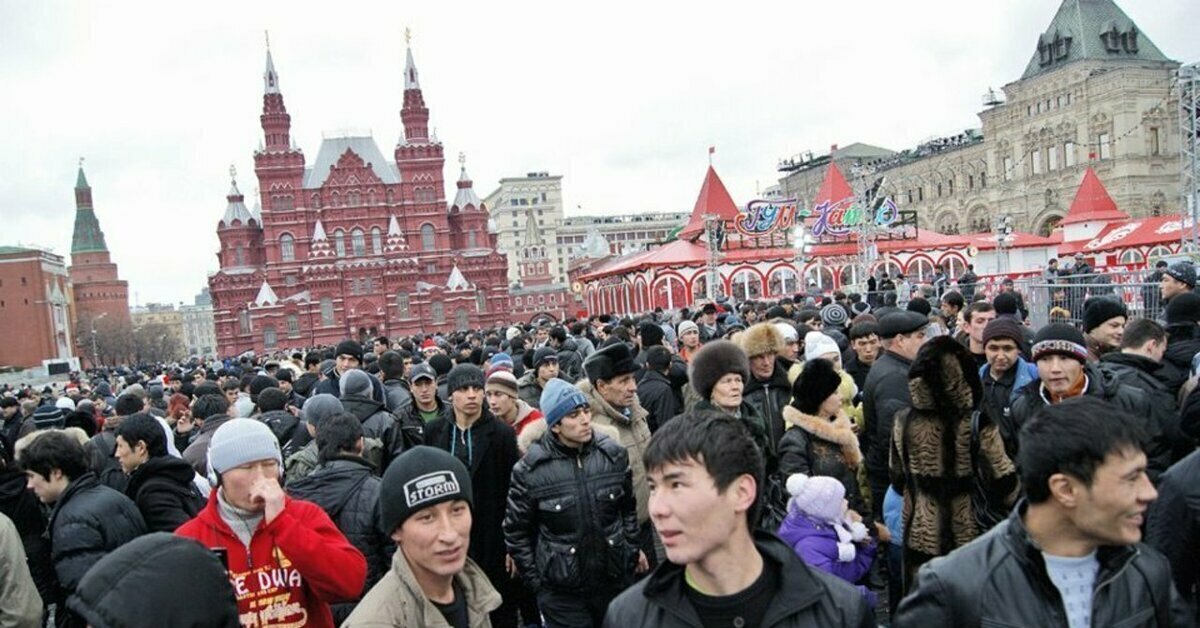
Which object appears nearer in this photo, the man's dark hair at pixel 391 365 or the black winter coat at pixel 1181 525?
the black winter coat at pixel 1181 525

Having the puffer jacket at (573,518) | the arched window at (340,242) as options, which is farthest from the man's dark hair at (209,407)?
the arched window at (340,242)

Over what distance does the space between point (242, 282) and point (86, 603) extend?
65880 millimetres

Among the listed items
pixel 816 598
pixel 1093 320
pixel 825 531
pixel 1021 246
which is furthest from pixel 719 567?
pixel 1021 246

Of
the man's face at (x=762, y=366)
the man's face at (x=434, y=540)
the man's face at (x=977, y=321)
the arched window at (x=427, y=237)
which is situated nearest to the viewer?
the man's face at (x=434, y=540)

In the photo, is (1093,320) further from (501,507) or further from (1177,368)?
(501,507)

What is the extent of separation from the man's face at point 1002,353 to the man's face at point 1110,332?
→ 93 centimetres

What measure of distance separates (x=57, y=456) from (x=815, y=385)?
388 centimetres

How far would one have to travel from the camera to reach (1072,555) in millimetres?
2059

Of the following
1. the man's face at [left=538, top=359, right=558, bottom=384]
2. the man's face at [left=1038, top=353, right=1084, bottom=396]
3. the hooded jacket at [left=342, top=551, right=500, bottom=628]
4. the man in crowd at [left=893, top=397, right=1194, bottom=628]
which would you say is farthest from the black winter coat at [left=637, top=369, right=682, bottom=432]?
the man in crowd at [left=893, top=397, right=1194, bottom=628]

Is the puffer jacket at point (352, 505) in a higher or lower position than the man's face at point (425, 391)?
lower

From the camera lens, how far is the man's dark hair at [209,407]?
253 inches

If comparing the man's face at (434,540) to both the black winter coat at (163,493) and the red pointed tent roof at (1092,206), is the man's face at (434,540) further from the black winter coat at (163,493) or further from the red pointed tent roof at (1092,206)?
the red pointed tent roof at (1092,206)

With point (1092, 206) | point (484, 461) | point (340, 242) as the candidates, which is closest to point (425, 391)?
point (484, 461)

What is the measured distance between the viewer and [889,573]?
465 centimetres
